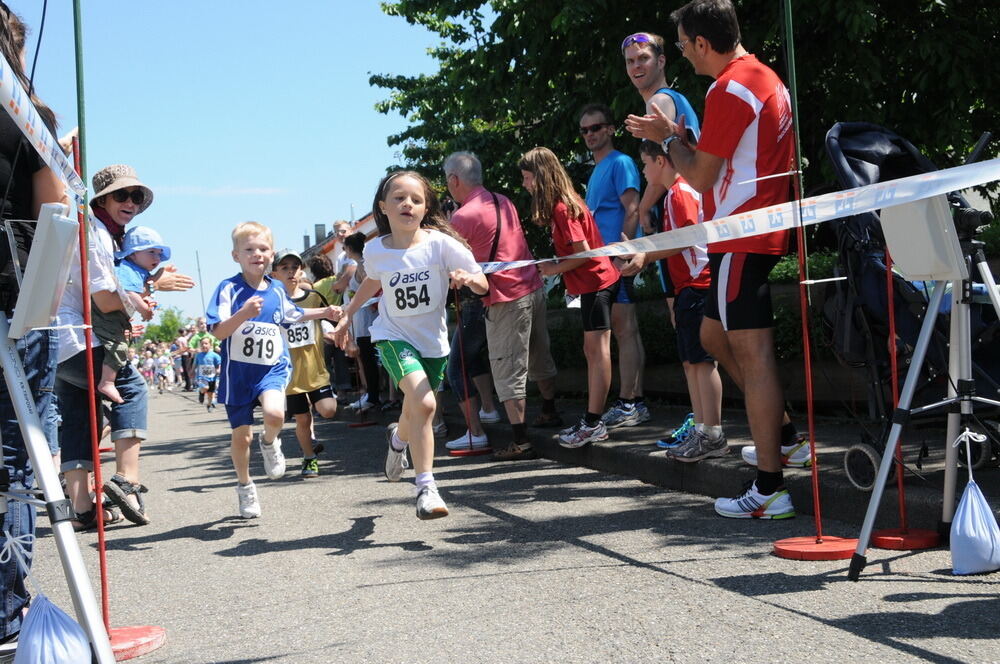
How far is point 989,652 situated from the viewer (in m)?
3.29

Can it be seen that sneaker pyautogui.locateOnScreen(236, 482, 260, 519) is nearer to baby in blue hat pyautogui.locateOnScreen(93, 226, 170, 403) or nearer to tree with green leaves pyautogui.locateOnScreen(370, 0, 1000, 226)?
baby in blue hat pyautogui.locateOnScreen(93, 226, 170, 403)

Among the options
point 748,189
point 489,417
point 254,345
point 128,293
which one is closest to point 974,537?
point 748,189

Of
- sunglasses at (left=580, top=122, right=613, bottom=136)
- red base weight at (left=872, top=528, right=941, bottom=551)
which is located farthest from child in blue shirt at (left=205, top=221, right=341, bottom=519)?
red base weight at (left=872, top=528, right=941, bottom=551)

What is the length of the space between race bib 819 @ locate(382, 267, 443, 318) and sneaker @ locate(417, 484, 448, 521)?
1.05m

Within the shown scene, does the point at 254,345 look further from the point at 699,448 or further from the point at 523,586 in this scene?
the point at 523,586

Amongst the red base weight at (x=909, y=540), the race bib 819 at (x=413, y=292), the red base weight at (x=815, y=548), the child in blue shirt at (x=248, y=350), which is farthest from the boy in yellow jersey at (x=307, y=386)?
the red base weight at (x=909, y=540)

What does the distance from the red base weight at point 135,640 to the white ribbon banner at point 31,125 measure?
157 cm

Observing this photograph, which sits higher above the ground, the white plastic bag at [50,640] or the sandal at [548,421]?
the sandal at [548,421]

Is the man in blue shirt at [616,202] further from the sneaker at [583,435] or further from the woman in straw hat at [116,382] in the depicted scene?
the woman in straw hat at [116,382]

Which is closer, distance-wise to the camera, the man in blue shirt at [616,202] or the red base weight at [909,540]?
the red base weight at [909,540]

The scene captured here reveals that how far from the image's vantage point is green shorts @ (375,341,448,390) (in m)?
6.17

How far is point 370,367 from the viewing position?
46.2 feet

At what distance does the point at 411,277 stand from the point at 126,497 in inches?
89.7

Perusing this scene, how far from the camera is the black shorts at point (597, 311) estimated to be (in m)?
8.04
